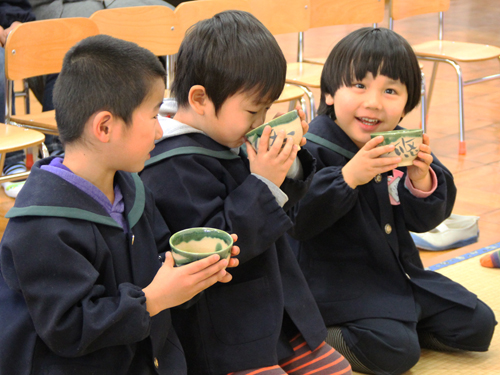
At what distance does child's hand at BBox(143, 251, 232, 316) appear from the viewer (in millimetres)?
949

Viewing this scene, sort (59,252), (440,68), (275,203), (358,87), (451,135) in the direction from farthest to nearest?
(440,68)
(451,135)
(358,87)
(275,203)
(59,252)

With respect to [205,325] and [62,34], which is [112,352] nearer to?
[205,325]

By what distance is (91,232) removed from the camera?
972 millimetres

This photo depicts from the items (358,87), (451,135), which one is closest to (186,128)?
(358,87)

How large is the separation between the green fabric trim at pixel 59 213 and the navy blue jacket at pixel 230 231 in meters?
0.21

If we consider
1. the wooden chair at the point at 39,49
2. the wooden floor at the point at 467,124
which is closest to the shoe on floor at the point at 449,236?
the wooden floor at the point at 467,124

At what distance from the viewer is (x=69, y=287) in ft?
3.01

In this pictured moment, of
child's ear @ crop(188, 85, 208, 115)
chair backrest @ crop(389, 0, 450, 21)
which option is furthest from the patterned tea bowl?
chair backrest @ crop(389, 0, 450, 21)

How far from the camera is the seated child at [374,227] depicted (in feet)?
4.84

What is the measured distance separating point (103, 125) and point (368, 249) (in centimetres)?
81

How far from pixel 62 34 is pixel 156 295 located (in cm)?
176

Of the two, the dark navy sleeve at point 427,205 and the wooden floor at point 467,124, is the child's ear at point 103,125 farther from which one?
the wooden floor at point 467,124

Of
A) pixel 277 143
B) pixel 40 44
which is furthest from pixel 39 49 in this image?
pixel 277 143

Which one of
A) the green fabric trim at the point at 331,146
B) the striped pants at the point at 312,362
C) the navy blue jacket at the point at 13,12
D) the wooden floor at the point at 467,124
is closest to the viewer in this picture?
the striped pants at the point at 312,362
